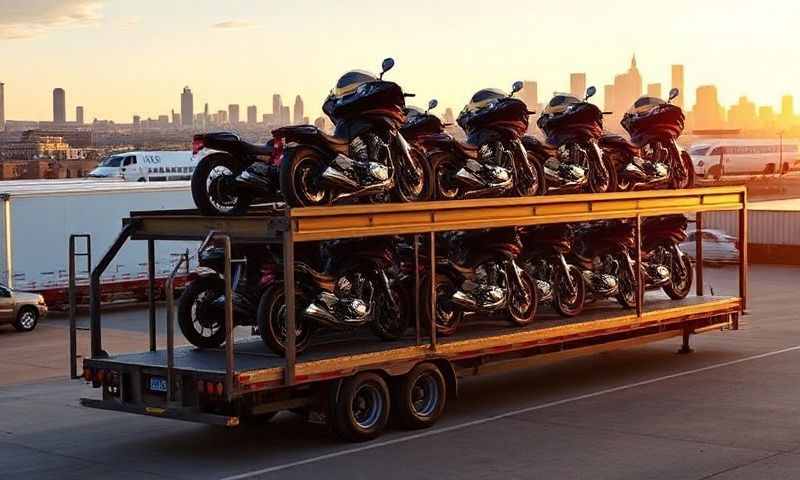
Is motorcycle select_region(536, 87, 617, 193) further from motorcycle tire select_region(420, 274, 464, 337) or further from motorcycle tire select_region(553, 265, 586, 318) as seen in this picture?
motorcycle tire select_region(420, 274, 464, 337)

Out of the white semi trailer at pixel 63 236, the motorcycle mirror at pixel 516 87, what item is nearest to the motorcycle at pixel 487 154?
the motorcycle mirror at pixel 516 87

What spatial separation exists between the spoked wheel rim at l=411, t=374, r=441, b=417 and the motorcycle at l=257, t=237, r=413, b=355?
61cm

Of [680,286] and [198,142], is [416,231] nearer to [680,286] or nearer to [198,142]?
[198,142]

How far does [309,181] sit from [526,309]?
410 cm

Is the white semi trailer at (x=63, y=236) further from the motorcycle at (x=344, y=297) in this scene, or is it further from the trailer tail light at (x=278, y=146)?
the trailer tail light at (x=278, y=146)

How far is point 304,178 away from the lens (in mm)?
14930

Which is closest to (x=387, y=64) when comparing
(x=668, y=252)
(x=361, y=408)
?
(x=361, y=408)

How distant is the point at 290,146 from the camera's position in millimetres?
15180

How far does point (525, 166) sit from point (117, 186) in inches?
748

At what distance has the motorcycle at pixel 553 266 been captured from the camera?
734 inches

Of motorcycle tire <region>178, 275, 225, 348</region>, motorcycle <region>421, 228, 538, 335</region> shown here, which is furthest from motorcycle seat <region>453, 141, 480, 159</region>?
motorcycle tire <region>178, 275, 225, 348</region>

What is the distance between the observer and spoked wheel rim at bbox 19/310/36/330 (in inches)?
1174

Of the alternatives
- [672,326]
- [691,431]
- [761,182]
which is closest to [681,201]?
[672,326]

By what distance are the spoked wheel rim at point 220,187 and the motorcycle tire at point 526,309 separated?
13.0 ft
